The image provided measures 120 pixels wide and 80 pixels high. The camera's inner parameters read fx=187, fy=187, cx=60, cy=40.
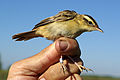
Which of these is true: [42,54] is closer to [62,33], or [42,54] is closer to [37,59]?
[37,59]

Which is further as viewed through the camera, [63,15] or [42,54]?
[63,15]

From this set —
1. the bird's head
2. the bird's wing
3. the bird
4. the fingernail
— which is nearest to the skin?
the fingernail

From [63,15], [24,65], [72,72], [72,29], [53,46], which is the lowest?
[72,72]

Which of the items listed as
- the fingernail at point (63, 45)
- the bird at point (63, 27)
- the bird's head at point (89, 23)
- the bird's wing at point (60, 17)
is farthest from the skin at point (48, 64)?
the bird's head at point (89, 23)

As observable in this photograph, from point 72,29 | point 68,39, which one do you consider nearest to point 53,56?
point 68,39

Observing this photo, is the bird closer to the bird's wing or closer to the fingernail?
the bird's wing

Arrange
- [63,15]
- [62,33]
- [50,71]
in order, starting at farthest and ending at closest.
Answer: [63,15] → [62,33] → [50,71]

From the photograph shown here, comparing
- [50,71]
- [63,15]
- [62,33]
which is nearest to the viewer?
[50,71]
